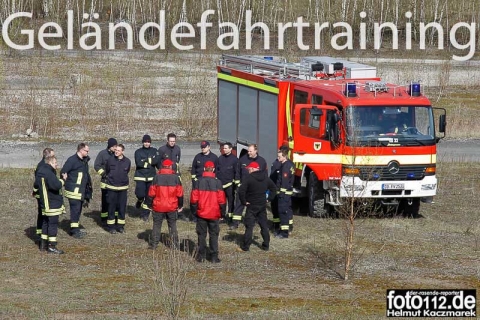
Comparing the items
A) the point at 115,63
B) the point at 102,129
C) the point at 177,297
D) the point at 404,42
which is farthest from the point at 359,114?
the point at 404,42

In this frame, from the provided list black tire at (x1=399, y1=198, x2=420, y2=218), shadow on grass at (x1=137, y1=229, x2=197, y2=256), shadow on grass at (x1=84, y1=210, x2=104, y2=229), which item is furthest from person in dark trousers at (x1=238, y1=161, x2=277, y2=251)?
black tire at (x1=399, y1=198, x2=420, y2=218)

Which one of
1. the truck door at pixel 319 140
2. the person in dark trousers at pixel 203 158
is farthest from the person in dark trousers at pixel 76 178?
the truck door at pixel 319 140

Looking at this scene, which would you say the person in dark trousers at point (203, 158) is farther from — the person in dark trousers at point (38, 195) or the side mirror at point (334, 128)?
the person in dark trousers at point (38, 195)

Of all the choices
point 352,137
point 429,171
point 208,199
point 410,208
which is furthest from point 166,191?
point 410,208

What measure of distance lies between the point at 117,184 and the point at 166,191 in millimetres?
1898

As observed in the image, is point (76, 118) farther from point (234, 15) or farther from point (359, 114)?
point (234, 15)

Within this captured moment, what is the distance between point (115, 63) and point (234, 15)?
660 inches

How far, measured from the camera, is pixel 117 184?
16609 millimetres

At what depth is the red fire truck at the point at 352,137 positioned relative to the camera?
17.4m

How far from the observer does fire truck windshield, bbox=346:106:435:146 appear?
1745 centimetres

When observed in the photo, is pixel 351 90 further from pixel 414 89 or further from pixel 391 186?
pixel 391 186

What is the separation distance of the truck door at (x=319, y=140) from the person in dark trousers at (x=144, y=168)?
270cm

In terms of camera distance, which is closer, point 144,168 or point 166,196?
point 166,196

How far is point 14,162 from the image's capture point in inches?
976
